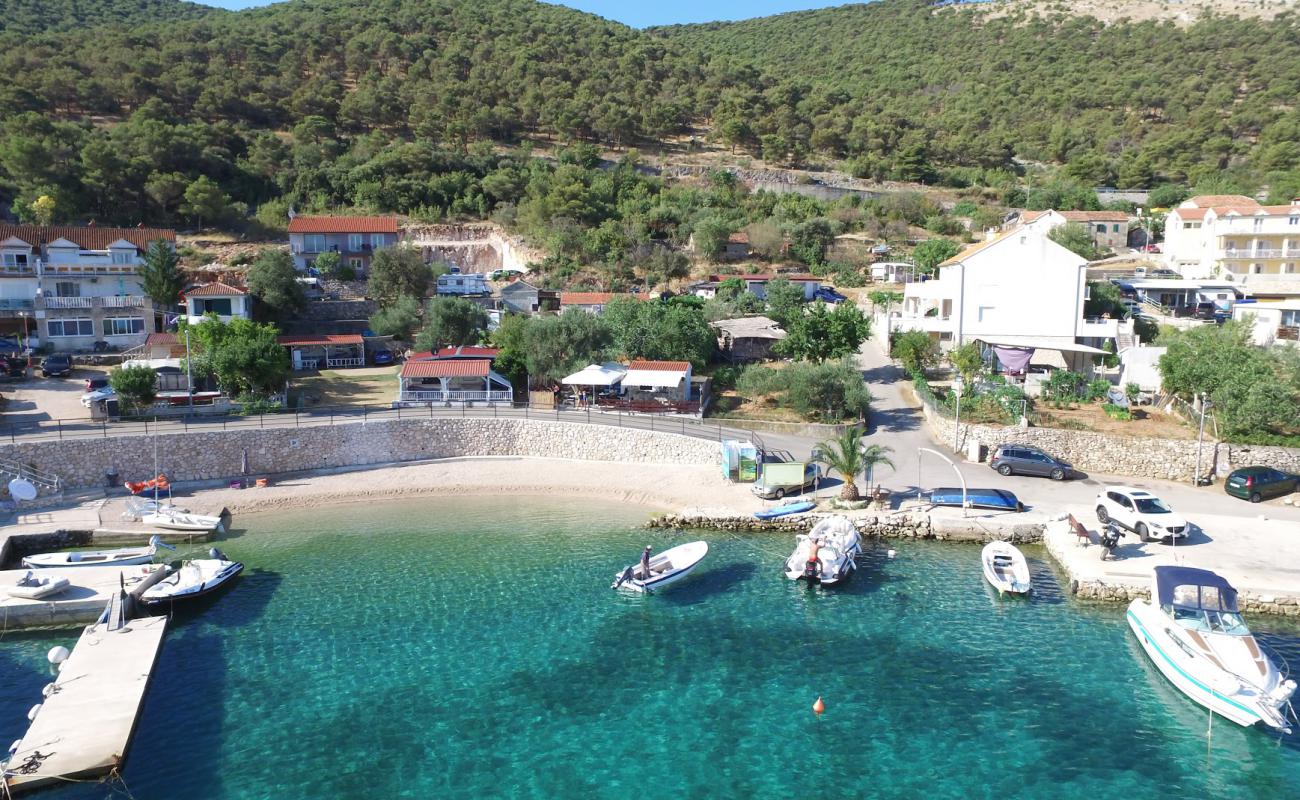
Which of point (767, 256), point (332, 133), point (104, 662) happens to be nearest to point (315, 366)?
point (104, 662)

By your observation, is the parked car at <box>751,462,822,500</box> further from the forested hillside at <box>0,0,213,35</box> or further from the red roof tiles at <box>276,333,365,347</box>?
the forested hillside at <box>0,0,213,35</box>

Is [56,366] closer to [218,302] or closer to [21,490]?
[218,302]

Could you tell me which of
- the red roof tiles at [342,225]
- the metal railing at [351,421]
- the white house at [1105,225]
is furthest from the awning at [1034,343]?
the red roof tiles at [342,225]

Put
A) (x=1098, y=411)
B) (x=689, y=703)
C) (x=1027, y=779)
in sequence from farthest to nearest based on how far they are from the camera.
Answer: (x=1098, y=411) → (x=689, y=703) → (x=1027, y=779)

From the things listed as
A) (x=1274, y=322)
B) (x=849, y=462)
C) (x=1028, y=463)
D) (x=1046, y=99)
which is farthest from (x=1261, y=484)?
(x=1046, y=99)

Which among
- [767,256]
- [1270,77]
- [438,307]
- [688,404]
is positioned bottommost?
[688,404]

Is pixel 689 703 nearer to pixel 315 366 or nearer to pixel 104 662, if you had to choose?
pixel 104 662

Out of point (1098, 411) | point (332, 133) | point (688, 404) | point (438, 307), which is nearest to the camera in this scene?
point (1098, 411)
